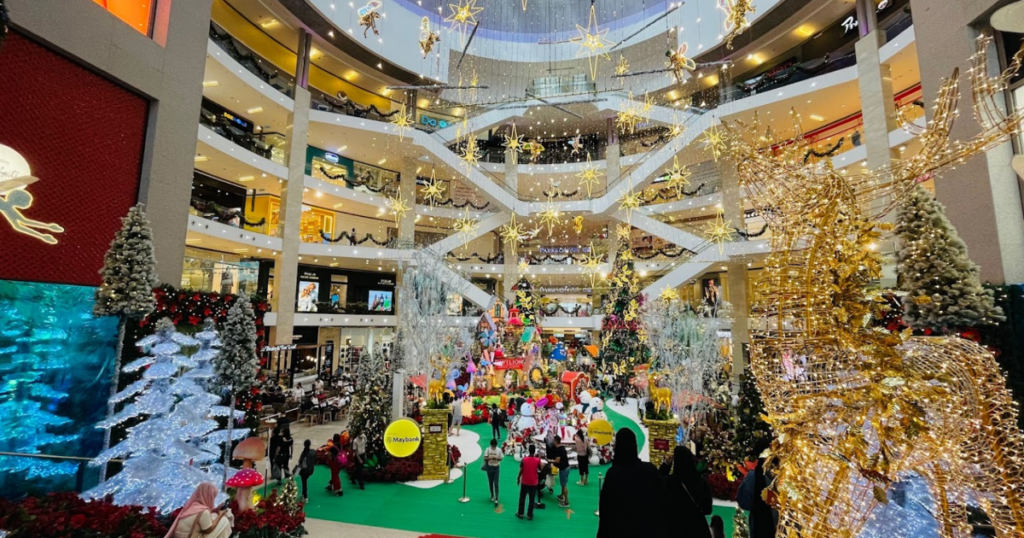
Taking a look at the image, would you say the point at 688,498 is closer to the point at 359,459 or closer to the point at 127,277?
the point at 359,459

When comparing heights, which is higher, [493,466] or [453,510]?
[493,466]

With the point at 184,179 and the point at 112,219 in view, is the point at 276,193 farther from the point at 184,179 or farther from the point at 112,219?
the point at 112,219

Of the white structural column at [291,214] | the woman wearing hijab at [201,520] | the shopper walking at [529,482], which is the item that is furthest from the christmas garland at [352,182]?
the woman wearing hijab at [201,520]

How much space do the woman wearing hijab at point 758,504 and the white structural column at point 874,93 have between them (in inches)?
467

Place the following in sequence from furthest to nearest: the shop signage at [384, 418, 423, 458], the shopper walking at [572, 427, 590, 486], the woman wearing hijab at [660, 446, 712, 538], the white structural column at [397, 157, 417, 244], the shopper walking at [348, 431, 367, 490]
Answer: the white structural column at [397, 157, 417, 244] < the shopper walking at [572, 427, 590, 486] < the shopper walking at [348, 431, 367, 490] < the shop signage at [384, 418, 423, 458] < the woman wearing hijab at [660, 446, 712, 538]

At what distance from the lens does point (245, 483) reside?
4461mm

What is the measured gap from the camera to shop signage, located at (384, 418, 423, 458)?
6780 mm

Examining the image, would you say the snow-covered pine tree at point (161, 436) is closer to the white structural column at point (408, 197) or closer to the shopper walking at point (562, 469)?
the shopper walking at point (562, 469)

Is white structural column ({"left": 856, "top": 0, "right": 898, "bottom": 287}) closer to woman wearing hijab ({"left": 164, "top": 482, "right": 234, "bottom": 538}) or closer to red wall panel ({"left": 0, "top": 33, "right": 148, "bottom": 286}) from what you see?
woman wearing hijab ({"left": 164, "top": 482, "right": 234, "bottom": 538})

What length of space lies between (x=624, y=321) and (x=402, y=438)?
1006cm

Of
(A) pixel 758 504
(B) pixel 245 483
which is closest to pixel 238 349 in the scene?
(B) pixel 245 483

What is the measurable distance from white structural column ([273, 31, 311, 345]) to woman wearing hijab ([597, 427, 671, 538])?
15030 millimetres

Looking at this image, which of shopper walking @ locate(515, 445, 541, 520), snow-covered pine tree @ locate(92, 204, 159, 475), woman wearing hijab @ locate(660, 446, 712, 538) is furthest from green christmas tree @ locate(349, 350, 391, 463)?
woman wearing hijab @ locate(660, 446, 712, 538)

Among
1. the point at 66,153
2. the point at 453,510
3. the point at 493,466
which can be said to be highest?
the point at 66,153
